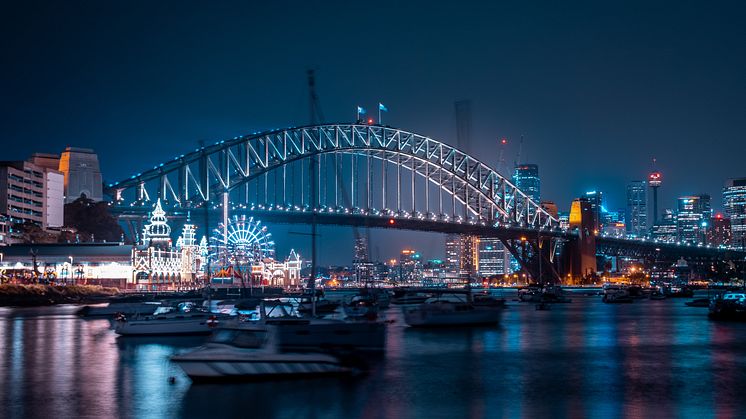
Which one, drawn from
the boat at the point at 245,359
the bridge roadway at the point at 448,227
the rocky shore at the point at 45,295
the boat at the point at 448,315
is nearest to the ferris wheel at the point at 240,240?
the bridge roadway at the point at 448,227

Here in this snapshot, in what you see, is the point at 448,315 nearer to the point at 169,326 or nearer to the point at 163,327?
the point at 169,326

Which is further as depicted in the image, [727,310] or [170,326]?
[727,310]

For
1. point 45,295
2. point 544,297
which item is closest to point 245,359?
point 45,295

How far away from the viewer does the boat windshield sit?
84.5 ft

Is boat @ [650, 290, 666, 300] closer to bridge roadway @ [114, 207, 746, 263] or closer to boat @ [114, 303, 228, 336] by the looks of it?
bridge roadway @ [114, 207, 746, 263]

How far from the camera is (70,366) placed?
105 feet

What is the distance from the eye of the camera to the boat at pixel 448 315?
52719 mm

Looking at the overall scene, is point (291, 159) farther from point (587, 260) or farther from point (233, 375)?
point (233, 375)

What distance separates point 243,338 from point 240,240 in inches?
4103

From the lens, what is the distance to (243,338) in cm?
2573

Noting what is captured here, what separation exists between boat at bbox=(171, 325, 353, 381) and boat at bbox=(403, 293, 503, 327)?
26617 mm

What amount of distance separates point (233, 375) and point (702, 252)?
7021 inches

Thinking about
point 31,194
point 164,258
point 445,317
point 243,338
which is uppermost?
point 31,194

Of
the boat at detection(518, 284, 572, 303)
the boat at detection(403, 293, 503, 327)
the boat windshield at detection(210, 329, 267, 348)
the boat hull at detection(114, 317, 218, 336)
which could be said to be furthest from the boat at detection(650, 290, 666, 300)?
the boat windshield at detection(210, 329, 267, 348)
